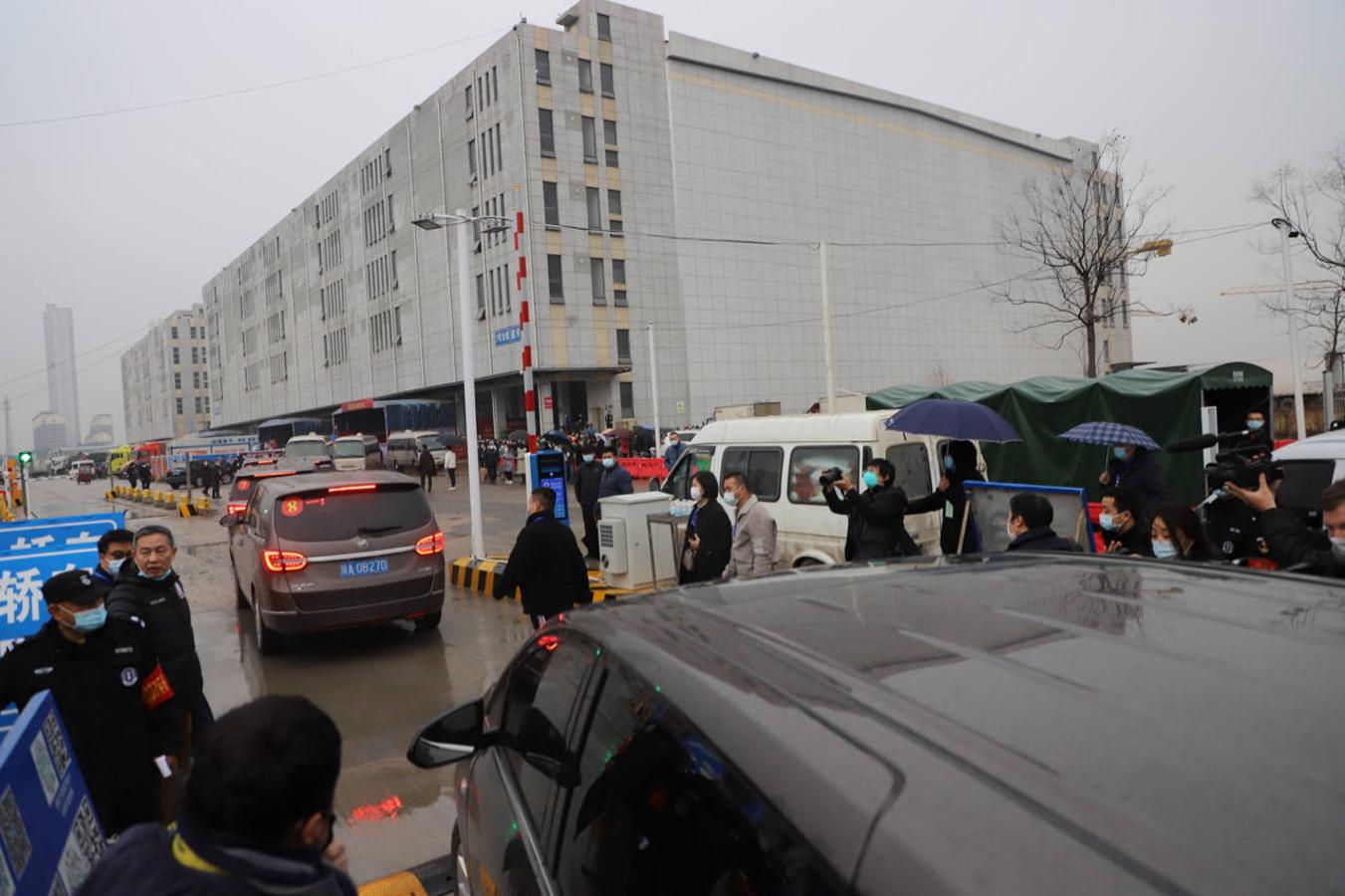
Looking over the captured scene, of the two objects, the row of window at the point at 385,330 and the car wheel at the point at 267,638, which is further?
the row of window at the point at 385,330

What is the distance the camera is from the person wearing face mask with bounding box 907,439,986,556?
776 cm

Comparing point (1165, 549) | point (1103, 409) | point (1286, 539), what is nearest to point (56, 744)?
point (1165, 549)

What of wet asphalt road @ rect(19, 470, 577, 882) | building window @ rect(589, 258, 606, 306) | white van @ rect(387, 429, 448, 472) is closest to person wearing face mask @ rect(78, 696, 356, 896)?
wet asphalt road @ rect(19, 470, 577, 882)

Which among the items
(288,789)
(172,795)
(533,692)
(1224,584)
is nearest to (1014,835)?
(288,789)

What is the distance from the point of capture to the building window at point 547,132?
144ft

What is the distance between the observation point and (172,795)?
3914 mm

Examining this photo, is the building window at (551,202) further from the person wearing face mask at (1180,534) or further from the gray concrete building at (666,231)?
the person wearing face mask at (1180,534)

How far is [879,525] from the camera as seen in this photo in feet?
23.1

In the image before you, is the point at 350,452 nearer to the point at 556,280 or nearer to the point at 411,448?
the point at 411,448

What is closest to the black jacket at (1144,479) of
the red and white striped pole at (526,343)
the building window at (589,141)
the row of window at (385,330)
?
the red and white striped pole at (526,343)

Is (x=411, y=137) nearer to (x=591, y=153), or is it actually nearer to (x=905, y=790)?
(x=591, y=153)

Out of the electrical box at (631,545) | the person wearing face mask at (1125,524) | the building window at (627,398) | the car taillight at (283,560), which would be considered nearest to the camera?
the person wearing face mask at (1125,524)

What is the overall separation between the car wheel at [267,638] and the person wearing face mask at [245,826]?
740 centimetres

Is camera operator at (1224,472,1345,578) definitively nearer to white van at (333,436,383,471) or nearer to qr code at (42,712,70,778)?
qr code at (42,712,70,778)
